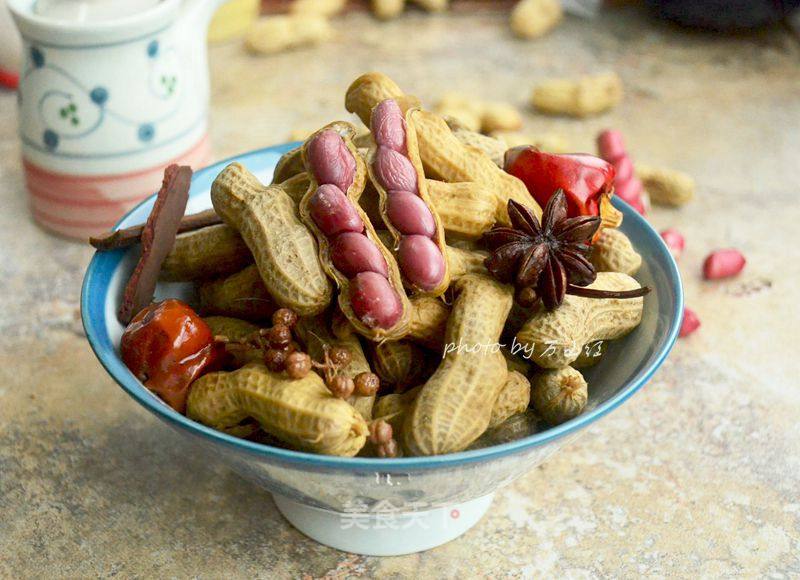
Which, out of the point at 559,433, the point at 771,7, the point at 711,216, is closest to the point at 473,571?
the point at 559,433

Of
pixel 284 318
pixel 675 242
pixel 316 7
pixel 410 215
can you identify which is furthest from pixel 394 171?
pixel 316 7

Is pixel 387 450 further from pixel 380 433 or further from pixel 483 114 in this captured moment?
pixel 483 114

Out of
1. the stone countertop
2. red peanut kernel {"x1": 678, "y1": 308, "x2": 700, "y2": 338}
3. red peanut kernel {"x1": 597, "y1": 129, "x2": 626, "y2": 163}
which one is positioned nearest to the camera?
the stone countertop

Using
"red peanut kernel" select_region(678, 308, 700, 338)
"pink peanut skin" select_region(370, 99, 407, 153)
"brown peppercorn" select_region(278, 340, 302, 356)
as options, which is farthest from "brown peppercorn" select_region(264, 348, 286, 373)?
"red peanut kernel" select_region(678, 308, 700, 338)

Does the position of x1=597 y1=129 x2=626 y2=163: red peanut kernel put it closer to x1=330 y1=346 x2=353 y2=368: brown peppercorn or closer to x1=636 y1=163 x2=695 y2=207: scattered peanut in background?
x1=636 y1=163 x2=695 y2=207: scattered peanut in background

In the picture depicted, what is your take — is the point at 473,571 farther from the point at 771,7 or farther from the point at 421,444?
the point at 771,7

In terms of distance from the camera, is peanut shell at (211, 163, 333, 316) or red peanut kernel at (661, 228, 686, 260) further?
red peanut kernel at (661, 228, 686, 260)
